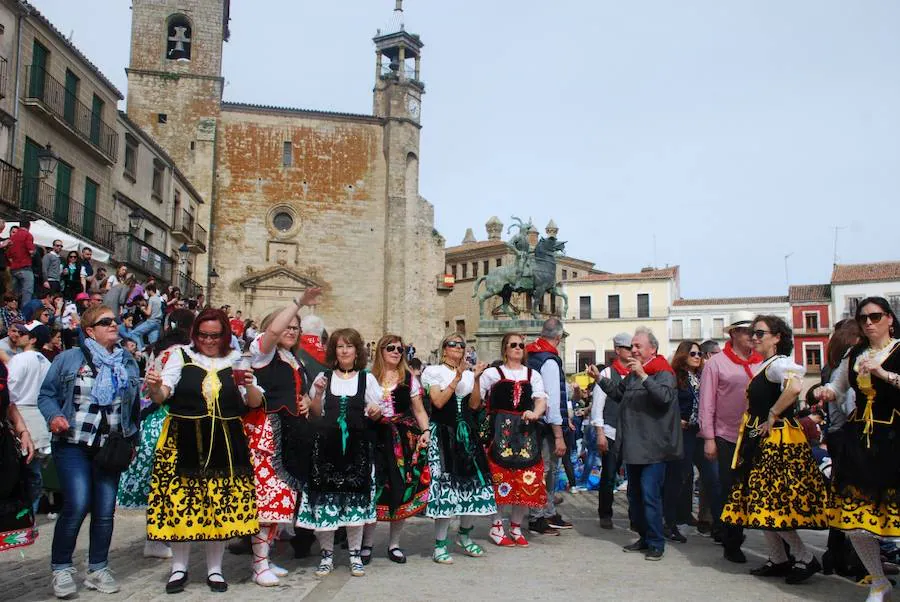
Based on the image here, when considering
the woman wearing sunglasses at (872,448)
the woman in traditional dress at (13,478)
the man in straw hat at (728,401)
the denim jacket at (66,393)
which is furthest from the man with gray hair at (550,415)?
the woman in traditional dress at (13,478)

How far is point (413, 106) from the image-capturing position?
4144cm

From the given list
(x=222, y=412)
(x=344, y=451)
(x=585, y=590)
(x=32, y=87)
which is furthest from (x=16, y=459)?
(x=32, y=87)

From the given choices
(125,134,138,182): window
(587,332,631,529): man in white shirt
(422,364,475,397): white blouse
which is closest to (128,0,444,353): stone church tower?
(125,134,138,182): window

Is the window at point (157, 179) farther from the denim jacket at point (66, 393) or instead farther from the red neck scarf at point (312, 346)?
the denim jacket at point (66, 393)

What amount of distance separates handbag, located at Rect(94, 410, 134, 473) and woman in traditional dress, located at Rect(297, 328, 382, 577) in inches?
49.8

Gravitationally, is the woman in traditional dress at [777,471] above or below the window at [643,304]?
below

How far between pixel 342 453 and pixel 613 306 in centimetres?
5318

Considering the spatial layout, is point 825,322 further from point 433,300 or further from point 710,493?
point 710,493

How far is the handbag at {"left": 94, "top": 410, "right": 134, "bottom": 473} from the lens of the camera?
505cm

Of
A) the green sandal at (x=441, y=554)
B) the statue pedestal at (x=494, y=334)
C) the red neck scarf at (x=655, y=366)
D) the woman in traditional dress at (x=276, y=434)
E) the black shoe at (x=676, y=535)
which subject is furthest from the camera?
the statue pedestal at (x=494, y=334)

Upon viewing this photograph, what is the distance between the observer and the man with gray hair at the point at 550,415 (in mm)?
7645

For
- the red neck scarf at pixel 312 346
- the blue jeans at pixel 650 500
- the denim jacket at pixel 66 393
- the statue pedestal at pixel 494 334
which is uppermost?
the statue pedestal at pixel 494 334

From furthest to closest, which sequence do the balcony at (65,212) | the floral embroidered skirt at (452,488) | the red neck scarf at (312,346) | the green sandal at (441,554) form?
the balcony at (65,212) → the red neck scarf at (312,346) → the floral embroidered skirt at (452,488) → the green sandal at (441,554)

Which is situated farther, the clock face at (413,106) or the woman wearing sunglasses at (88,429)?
the clock face at (413,106)
